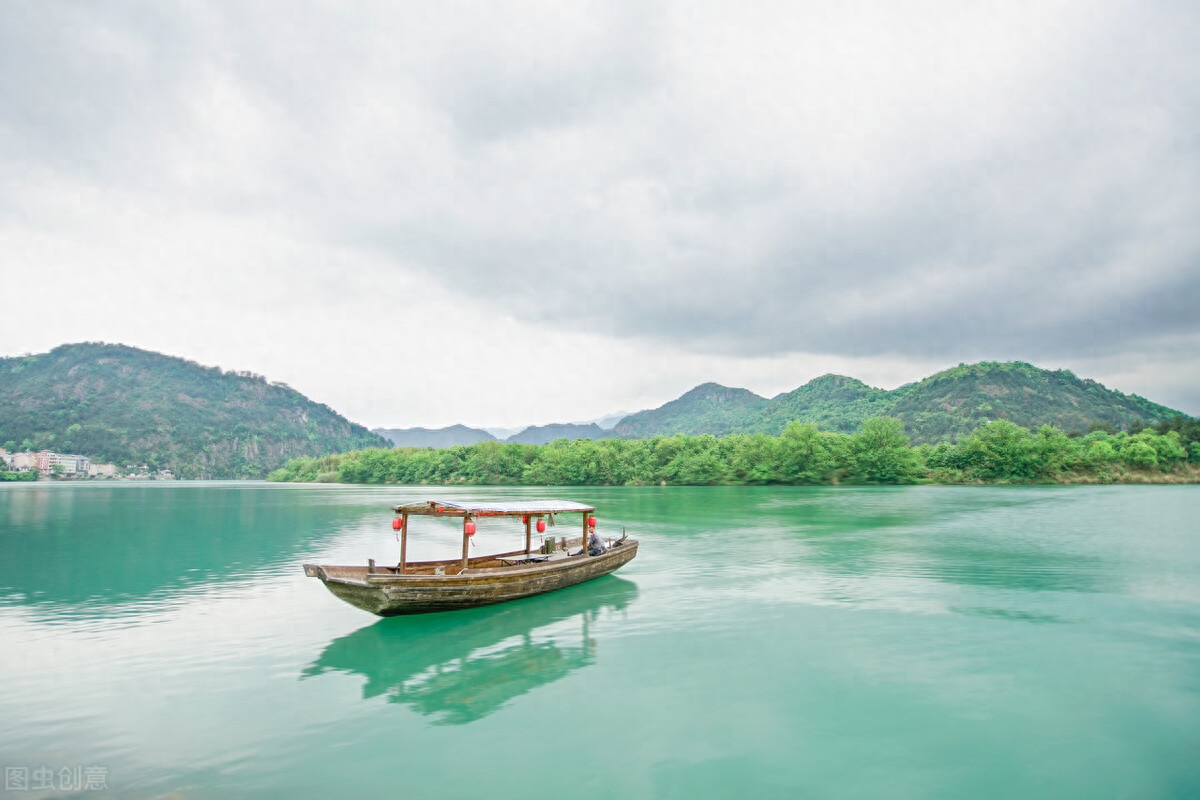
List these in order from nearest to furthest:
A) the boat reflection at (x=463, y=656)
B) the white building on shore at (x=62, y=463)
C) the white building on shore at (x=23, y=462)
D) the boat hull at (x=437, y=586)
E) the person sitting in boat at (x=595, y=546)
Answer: the boat reflection at (x=463, y=656) → the boat hull at (x=437, y=586) → the person sitting in boat at (x=595, y=546) → the white building on shore at (x=23, y=462) → the white building on shore at (x=62, y=463)

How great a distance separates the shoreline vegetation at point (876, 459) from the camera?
9025 cm

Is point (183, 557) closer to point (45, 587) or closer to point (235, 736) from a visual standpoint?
point (45, 587)

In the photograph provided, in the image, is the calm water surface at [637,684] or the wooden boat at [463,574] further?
the wooden boat at [463,574]

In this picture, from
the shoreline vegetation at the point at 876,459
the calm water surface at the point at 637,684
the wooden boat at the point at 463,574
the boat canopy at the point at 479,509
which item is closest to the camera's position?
the calm water surface at the point at 637,684

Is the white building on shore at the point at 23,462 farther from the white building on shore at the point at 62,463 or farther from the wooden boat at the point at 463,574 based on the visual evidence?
the wooden boat at the point at 463,574

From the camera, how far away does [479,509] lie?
16.3 meters

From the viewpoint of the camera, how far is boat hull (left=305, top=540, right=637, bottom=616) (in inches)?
543

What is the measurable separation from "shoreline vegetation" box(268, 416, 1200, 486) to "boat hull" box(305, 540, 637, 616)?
8615 cm

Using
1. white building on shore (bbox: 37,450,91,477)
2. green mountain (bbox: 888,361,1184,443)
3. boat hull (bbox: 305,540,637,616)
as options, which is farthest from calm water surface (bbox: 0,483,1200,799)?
white building on shore (bbox: 37,450,91,477)

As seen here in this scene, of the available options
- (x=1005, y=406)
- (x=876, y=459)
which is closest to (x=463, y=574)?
(x=876, y=459)

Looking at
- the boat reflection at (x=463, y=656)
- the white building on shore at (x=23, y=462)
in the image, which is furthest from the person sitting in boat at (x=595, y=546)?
the white building on shore at (x=23, y=462)

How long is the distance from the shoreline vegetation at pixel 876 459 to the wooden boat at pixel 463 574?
84144 millimetres

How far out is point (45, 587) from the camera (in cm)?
2000

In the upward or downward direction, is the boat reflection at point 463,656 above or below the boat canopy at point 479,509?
below
